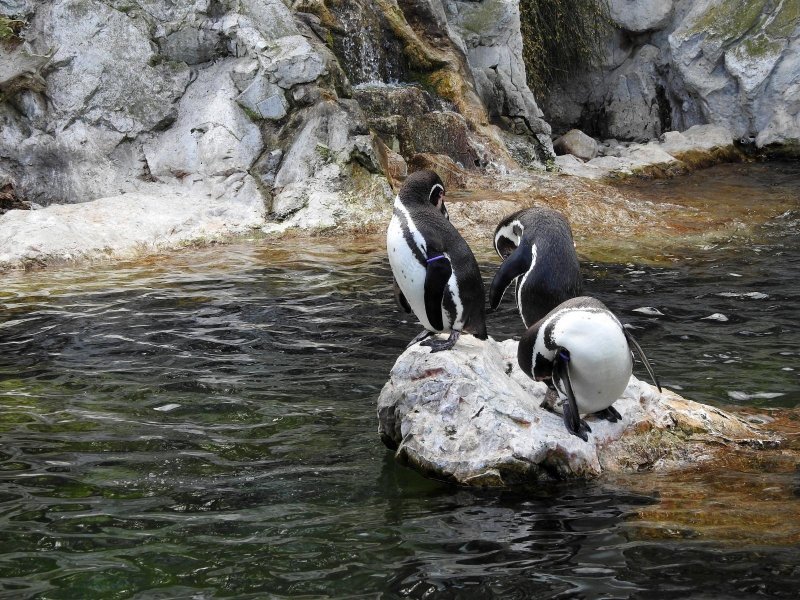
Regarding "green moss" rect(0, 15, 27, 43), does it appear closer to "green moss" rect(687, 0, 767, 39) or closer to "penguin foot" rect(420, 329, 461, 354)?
"penguin foot" rect(420, 329, 461, 354)

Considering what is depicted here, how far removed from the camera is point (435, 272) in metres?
4.52

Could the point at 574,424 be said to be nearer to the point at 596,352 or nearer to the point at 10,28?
the point at 596,352

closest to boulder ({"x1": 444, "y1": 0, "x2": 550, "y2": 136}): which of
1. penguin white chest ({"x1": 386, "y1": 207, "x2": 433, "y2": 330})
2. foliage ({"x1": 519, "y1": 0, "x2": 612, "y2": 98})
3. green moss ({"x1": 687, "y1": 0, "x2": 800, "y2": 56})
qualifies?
foliage ({"x1": 519, "y1": 0, "x2": 612, "y2": 98})

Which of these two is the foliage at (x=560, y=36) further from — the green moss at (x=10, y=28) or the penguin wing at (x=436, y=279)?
the penguin wing at (x=436, y=279)

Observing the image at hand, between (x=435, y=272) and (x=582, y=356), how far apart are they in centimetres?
98

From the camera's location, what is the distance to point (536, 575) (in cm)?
290

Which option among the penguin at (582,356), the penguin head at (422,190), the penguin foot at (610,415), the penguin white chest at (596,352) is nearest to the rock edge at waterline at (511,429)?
the penguin foot at (610,415)

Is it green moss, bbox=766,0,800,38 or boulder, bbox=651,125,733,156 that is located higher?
green moss, bbox=766,0,800,38

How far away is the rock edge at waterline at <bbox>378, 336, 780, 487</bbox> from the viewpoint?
382 cm

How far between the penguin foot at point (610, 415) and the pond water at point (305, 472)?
319 millimetres

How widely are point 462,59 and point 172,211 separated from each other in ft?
19.8

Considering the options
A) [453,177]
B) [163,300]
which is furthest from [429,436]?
[453,177]

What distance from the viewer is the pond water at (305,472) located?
2936 mm

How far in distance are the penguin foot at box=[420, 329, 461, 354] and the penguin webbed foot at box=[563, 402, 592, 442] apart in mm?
694
